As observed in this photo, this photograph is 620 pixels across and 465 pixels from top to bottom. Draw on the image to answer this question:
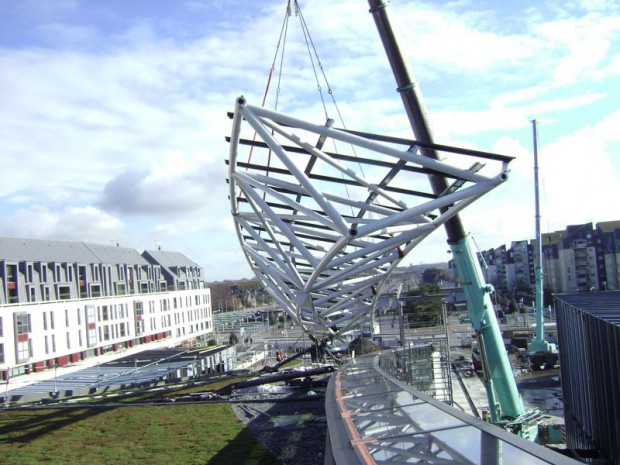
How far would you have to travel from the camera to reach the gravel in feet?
40.0

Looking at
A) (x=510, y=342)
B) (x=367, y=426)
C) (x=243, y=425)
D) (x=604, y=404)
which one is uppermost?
(x=367, y=426)

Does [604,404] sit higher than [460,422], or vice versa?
[460,422]

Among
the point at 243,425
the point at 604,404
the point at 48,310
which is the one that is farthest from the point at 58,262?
the point at 604,404

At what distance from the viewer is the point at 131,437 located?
14500 millimetres

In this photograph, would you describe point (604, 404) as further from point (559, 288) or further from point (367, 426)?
point (559, 288)

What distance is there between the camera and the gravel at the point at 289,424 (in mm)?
12203

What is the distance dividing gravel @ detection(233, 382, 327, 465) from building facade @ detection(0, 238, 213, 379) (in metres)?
28.1

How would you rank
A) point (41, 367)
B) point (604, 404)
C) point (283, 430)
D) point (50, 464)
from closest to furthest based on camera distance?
point (604, 404) → point (50, 464) → point (283, 430) → point (41, 367)

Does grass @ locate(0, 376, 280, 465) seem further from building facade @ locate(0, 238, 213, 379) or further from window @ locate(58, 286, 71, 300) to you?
window @ locate(58, 286, 71, 300)

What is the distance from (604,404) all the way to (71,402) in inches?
680

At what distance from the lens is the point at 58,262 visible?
162 feet

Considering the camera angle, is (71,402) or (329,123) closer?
(329,123)

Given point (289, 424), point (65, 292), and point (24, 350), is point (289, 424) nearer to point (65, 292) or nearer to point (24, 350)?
point (24, 350)

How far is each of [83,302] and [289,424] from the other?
39343 millimetres
